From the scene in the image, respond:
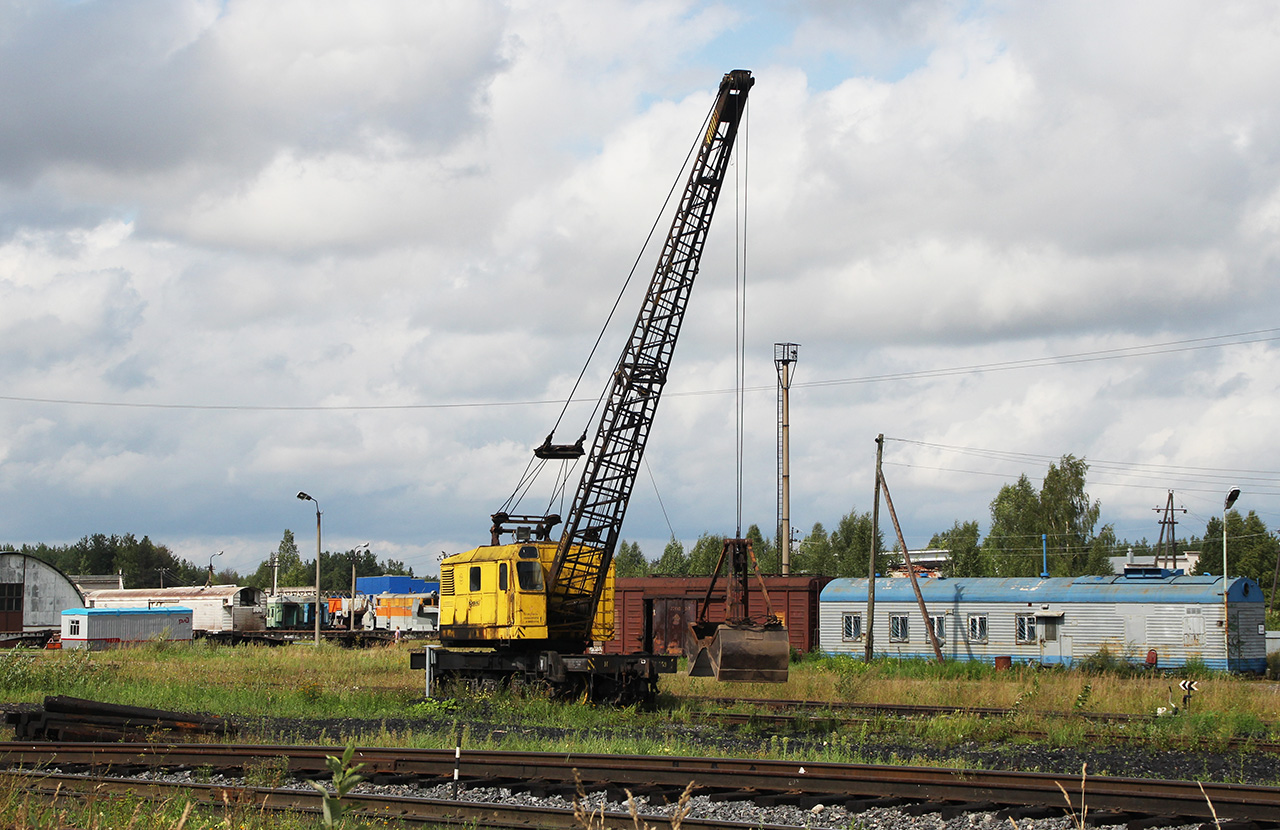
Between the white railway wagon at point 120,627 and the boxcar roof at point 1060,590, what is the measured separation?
100ft

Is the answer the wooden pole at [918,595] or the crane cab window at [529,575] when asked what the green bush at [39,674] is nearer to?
the crane cab window at [529,575]

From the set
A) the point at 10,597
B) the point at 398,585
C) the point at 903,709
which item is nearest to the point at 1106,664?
the point at 903,709

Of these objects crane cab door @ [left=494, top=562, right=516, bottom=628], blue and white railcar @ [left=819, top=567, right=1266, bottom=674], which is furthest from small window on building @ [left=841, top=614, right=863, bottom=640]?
crane cab door @ [left=494, top=562, right=516, bottom=628]

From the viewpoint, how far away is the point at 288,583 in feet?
442

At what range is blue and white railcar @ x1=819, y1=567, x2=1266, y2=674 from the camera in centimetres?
3041

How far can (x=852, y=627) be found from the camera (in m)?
36.0

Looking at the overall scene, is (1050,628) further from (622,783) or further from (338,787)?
(338,787)

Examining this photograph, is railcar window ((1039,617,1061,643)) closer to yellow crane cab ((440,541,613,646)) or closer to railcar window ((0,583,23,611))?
yellow crane cab ((440,541,613,646))

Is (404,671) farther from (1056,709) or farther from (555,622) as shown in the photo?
(1056,709)

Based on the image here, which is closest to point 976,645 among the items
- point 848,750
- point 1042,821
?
point 848,750

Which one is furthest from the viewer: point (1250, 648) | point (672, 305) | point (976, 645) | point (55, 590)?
point (55, 590)

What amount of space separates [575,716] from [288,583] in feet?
409

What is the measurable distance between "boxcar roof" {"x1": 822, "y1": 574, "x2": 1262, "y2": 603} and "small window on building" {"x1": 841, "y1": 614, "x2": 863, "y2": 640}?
57 cm

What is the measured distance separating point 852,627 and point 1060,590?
687 centimetres
